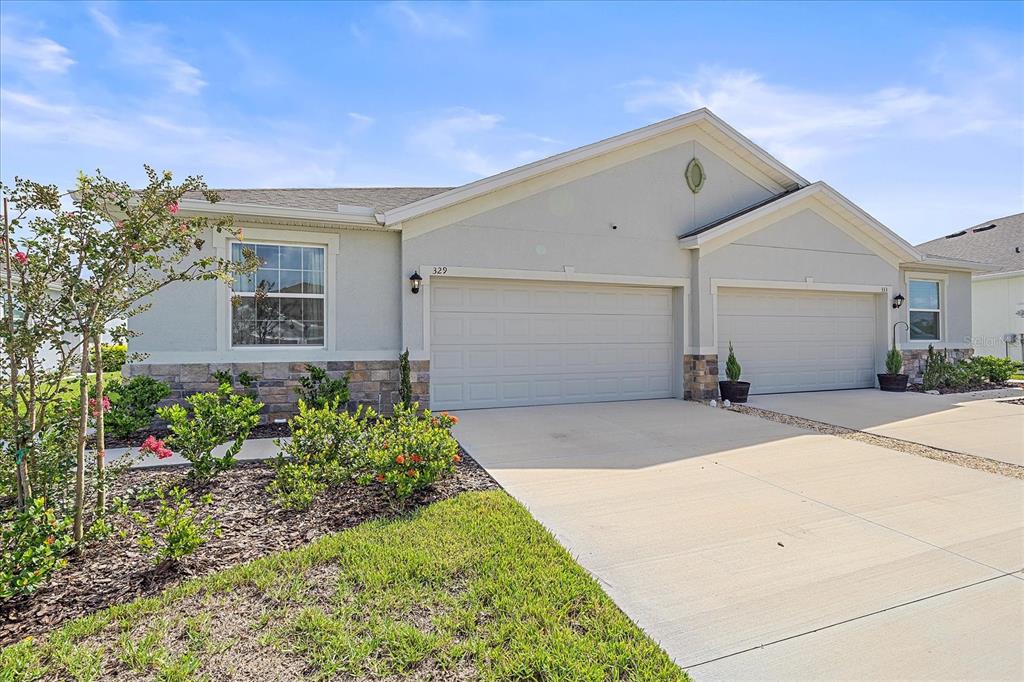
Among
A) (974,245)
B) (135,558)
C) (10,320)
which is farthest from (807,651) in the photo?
(974,245)

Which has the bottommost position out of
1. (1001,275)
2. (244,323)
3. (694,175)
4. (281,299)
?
(244,323)

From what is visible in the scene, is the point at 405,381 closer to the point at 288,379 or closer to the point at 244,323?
the point at 288,379

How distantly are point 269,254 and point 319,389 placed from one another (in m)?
2.24

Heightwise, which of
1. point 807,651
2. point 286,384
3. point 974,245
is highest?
point 974,245

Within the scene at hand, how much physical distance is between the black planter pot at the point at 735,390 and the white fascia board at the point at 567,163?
194 inches

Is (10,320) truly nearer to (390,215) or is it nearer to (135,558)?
(135,558)

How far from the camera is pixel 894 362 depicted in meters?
11.3

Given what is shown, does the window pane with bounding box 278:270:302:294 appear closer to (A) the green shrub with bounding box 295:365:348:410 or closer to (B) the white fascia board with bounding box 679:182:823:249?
(A) the green shrub with bounding box 295:365:348:410

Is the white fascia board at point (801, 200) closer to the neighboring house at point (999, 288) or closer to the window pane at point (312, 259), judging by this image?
the window pane at point (312, 259)

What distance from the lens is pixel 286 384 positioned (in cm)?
763

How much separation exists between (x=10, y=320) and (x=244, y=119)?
22.8 feet

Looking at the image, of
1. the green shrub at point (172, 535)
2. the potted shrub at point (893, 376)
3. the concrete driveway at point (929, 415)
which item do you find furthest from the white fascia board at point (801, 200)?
the green shrub at point (172, 535)

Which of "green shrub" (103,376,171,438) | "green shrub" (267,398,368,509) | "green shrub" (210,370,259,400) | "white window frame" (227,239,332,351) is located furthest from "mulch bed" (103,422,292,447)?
"green shrub" (267,398,368,509)

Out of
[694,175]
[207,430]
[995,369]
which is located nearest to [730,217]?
[694,175]
